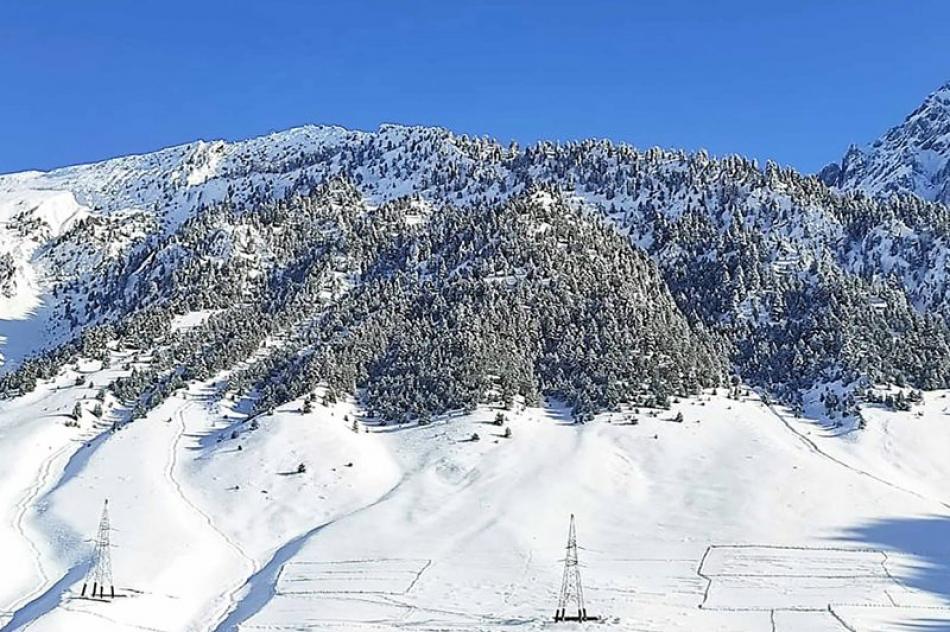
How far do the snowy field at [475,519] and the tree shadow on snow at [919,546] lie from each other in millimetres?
192

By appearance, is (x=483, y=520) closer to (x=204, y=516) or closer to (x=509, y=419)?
(x=509, y=419)

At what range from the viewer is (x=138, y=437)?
10388 centimetres

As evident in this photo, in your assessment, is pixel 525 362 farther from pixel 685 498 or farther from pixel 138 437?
pixel 138 437

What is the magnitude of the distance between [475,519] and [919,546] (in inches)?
1305

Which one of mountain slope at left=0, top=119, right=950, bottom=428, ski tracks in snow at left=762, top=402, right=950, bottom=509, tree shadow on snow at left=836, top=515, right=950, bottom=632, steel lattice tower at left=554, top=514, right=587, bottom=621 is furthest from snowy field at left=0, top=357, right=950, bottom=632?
mountain slope at left=0, top=119, right=950, bottom=428

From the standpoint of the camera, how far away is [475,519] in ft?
267

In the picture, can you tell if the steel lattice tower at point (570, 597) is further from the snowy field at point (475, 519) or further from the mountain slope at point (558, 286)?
the mountain slope at point (558, 286)

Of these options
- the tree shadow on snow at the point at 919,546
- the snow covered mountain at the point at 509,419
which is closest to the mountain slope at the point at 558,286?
the snow covered mountain at the point at 509,419

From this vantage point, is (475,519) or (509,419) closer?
(475,519)

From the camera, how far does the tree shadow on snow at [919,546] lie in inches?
2537

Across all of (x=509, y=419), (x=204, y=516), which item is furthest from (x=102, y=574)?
(x=509, y=419)

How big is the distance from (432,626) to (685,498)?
108 feet

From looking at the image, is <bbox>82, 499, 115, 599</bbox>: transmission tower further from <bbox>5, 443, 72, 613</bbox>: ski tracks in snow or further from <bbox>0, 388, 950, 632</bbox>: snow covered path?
<bbox>5, 443, 72, 613</bbox>: ski tracks in snow

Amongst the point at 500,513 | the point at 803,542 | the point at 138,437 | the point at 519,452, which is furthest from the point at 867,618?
the point at 138,437
